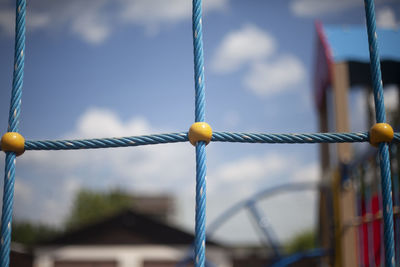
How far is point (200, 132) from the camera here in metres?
0.96

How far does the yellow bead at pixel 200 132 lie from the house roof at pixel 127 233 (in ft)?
32.1

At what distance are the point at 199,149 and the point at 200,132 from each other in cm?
4

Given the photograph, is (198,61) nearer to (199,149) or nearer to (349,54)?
(199,149)

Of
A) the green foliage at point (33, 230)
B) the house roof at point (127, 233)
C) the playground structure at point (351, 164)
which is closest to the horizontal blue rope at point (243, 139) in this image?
the playground structure at point (351, 164)

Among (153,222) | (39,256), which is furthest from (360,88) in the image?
(39,256)

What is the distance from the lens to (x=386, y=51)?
85.4 inches

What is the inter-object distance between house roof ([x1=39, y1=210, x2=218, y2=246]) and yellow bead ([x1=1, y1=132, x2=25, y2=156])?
9.73m

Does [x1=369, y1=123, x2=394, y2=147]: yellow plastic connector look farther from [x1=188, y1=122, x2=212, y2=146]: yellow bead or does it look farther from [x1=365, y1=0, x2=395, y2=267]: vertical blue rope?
[x1=188, y1=122, x2=212, y2=146]: yellow bead

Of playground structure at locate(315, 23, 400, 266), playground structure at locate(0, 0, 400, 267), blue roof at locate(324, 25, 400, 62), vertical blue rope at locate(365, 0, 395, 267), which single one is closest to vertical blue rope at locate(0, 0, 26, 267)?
playground structure at locate(0, 0, 400, 267)

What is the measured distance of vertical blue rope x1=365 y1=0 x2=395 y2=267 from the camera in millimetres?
912

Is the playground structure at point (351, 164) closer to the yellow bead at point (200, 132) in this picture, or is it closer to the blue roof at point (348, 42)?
the blue roof at point (348, 42)

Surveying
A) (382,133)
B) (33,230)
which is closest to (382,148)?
(382,133)

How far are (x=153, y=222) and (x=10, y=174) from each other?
33.2 feet

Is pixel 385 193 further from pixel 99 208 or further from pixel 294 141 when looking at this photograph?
pixel 99 208
